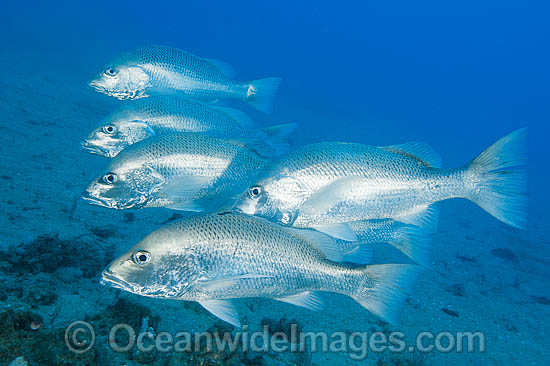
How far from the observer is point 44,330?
94.0 inches

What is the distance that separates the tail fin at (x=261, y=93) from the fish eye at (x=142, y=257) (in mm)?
2844

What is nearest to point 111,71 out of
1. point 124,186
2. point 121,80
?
point 121,80

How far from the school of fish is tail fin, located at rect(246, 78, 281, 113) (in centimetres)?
71

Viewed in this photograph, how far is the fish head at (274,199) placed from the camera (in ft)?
9.77

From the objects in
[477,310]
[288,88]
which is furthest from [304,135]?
[288,88]

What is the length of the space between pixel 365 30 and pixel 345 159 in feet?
576

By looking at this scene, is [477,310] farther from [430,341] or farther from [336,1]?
[336,1]

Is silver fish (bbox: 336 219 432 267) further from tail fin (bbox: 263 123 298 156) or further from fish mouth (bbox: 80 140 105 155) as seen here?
fish mouth (bbox: 80 140 105 155)

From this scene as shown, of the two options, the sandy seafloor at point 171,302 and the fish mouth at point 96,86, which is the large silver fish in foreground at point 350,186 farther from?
the fish mouth at point 96,86

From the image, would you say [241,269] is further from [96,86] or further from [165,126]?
[96,86]

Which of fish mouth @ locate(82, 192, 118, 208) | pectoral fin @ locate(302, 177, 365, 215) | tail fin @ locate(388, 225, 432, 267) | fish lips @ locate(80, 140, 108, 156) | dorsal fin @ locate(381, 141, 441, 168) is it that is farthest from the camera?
fish lips @ locate(80, 140, 108, 156)


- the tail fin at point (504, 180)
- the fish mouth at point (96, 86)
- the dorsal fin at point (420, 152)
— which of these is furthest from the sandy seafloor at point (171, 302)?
the dorsal fin at point (420, 152)

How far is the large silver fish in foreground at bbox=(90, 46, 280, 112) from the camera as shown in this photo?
4.02 meters

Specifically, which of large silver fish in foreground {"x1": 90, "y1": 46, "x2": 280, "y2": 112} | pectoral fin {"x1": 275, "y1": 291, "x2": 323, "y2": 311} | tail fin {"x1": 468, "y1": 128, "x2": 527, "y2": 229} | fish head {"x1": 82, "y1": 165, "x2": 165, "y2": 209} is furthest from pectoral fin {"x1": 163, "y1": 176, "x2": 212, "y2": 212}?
tail fin {"x1": 468, "y1": 128, "x2": 527, "y2": 229}
